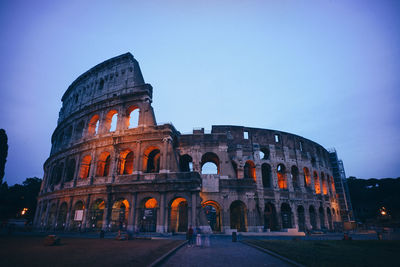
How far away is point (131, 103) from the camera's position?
24.8 meters

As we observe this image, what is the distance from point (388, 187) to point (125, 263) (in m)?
57.9

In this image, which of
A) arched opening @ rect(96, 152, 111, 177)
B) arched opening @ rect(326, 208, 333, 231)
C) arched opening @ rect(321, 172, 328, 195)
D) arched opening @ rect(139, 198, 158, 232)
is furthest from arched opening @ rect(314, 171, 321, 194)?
arched opening @ rect(96, 152, 111, 177)

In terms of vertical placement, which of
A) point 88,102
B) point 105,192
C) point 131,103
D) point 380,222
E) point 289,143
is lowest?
point 380,222

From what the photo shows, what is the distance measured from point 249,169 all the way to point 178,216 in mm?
11135

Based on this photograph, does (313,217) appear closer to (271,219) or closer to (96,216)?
(271,219)

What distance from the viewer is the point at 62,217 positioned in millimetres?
24438

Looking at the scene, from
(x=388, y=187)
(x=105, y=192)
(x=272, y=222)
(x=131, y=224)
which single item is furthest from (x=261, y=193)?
(x=388, y=187)

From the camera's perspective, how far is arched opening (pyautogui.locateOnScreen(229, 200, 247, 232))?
904 inches

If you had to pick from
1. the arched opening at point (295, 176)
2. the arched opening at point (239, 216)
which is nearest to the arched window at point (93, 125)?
the arched opening at point (239, 216)

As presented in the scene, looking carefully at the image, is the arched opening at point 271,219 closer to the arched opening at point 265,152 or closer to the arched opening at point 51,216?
the arched opening at point 265,152

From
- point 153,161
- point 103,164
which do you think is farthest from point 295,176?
point 103,164

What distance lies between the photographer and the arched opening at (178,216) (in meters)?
21.6

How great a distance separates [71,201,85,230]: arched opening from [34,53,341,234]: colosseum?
4.1 inches

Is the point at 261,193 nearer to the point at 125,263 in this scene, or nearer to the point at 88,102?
the point at 125,263
